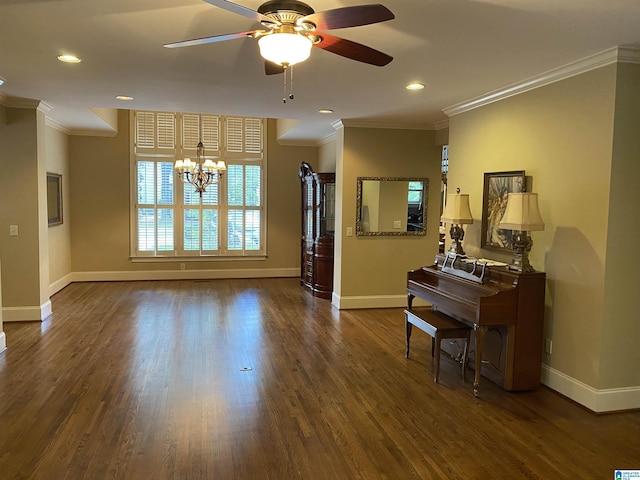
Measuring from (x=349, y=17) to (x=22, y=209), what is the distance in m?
5.09

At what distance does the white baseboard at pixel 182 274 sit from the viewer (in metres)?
8.36

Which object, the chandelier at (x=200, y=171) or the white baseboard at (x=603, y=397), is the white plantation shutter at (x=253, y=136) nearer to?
the chandelier at (x=200, y=171)

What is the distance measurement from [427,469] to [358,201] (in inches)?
165

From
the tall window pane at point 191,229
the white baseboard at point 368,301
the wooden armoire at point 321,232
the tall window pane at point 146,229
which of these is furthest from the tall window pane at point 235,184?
the white baseboard at point 368,301

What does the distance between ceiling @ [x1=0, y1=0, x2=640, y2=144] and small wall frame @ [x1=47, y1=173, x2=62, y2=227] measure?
6.56 feet


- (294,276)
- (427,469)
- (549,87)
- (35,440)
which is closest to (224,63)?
(549,87)

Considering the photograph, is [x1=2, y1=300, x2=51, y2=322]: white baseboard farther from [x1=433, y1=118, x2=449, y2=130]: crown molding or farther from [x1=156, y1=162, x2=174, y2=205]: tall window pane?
[x1=433, y1=118, x2=449, y2=130]: crown molding

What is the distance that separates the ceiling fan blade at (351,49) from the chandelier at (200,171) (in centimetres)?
488

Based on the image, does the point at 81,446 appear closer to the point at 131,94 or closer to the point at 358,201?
the point at 131,94

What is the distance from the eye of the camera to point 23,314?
562 cm

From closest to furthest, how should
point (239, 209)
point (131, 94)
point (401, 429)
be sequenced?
point (401, 429) < point (131, 94) < point (239, 209)

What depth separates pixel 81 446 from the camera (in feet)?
9.40

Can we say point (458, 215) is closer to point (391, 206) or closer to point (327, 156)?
point (391, 206)

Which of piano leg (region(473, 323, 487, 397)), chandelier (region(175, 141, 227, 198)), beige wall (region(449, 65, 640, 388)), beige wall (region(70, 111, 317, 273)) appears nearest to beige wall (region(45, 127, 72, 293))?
beige wall (region(70, 111, 317, 273))
